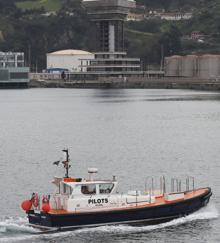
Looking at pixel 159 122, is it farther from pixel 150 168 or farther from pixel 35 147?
pixel 150 168

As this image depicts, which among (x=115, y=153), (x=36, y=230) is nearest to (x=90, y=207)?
(x=36, y=230)

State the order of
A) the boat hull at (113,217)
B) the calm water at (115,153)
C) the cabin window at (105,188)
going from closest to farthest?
the boat hull at (113,217), the cabin window at (105,188), the calm water at (115,153)

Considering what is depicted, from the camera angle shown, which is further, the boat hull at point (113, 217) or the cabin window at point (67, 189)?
the cabin window at point (67, 189)

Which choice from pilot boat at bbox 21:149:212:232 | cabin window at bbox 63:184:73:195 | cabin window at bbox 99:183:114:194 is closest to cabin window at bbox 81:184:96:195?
pilot boat at bbox 21:149:212:232

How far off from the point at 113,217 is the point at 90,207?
1.62 meters

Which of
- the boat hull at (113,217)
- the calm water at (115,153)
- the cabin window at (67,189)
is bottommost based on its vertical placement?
the calm water at (115,153)

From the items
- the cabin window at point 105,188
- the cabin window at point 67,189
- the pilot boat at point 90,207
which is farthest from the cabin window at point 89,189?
the cabin window at point 67,189

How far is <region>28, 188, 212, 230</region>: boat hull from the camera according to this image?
56531 mm

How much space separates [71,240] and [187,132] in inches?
2736

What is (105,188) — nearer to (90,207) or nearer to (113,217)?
Answer: (90,207)

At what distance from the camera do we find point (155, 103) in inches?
7712

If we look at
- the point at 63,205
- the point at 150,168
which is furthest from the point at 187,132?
the point at 63,205

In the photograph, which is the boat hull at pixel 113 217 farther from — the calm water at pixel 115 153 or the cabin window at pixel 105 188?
the cabin window at pixel 105 188

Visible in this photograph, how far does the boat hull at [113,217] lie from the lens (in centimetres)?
5653
